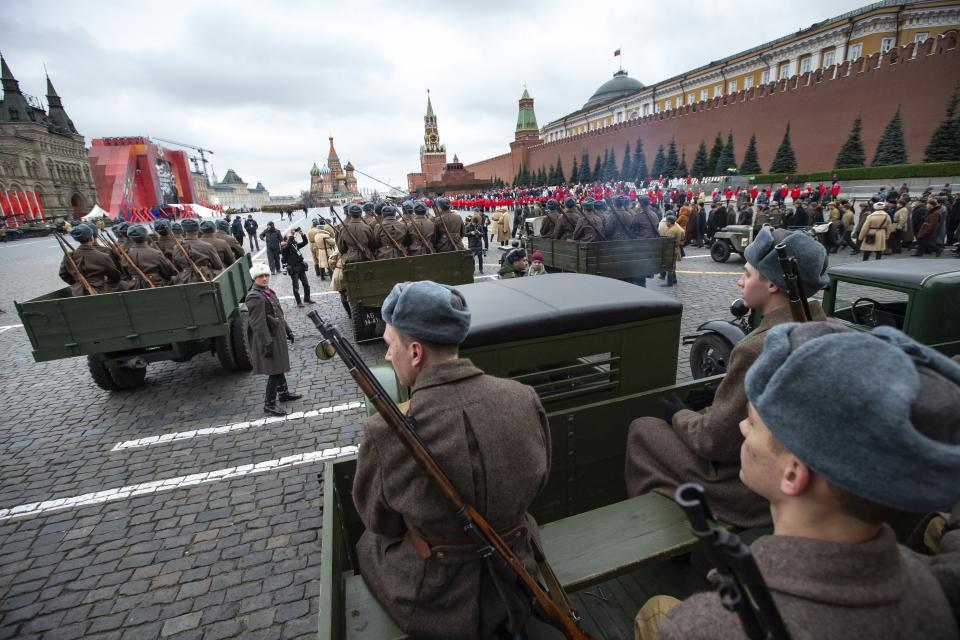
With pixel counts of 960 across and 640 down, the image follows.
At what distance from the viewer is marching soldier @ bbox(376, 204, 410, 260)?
935 centimetres

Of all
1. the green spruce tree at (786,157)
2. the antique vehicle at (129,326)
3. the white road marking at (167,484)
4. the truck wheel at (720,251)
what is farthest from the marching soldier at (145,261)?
the green spruce tree at (786,157)

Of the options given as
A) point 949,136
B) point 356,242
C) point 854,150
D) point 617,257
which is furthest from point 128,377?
point 854,150

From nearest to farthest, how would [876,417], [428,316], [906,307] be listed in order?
1. [876,417]
2. [428,316]
3. [906,307]

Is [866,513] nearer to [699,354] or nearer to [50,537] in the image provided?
[699,354]

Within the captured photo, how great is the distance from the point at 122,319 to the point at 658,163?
47411 millimetres

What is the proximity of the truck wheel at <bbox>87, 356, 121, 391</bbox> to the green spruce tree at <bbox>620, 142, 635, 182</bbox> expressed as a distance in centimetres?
4777

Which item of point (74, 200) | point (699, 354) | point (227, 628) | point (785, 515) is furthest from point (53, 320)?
point (74, 200)

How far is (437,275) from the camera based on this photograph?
8695 millimetres

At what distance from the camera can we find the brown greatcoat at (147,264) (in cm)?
→ 734

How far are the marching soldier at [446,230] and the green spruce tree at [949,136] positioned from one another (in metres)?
32.3

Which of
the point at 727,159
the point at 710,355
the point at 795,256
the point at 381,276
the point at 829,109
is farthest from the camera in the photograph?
the point at 727,159

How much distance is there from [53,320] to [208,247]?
330 centimetres

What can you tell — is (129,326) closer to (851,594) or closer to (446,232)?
(446,232)

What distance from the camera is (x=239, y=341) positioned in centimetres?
727
